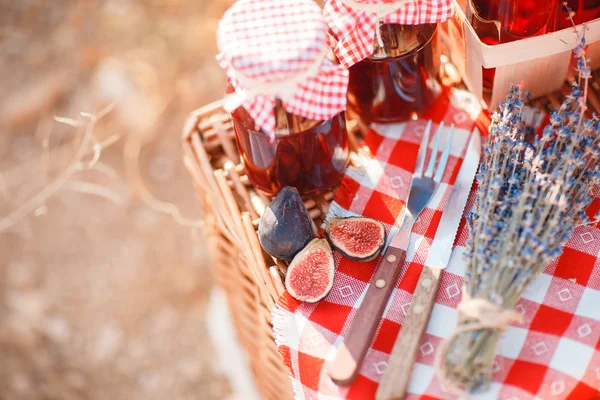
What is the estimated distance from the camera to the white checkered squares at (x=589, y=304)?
1.00 meters

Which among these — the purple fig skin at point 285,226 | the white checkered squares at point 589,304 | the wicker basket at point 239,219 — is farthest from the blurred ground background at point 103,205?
the white checkered squares at point 589,304

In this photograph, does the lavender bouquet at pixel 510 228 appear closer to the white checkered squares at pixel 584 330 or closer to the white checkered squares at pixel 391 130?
the white checkered squares at pixel 584 330

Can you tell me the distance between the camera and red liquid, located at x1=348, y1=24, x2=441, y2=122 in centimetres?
119

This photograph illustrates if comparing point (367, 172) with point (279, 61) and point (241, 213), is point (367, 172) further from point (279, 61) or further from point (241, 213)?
point (279, 61)

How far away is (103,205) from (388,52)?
4.89 feet

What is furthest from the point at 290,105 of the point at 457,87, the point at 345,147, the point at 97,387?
the point at 97,387

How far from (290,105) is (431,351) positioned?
18.7 inches

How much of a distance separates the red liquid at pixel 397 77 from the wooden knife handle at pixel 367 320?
0.35 meters

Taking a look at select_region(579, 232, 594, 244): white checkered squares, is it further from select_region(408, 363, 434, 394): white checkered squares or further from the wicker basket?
the wicker basket

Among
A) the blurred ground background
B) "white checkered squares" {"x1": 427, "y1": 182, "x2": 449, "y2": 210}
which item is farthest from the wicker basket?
the blurred ground background

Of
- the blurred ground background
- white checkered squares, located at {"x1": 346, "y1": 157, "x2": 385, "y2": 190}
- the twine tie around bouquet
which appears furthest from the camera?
the blurred ground background

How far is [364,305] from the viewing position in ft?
3.43

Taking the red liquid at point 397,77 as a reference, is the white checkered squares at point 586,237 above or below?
below

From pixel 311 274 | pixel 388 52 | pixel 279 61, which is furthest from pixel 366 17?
pixel 311 274
